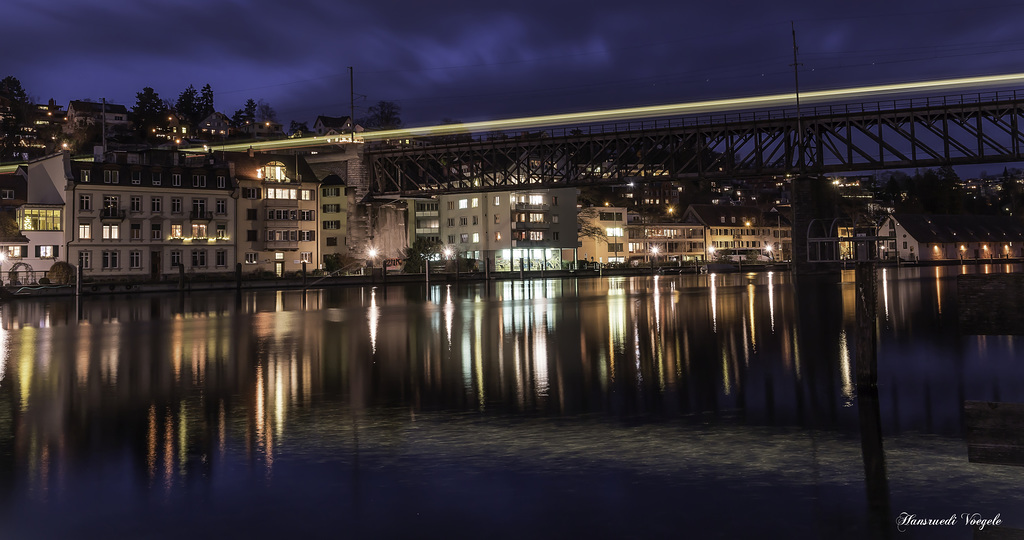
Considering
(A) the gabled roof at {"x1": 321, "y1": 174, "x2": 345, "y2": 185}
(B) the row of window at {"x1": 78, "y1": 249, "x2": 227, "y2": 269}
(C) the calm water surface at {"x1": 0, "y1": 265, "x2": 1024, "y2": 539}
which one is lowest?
(C) the calm water surface at {"x1": 0, "y1": 265, "x2": 1024, "y2": 539}

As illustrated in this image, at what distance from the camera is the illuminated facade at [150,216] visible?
80.9 meters

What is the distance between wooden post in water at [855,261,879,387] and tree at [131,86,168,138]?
605 ft

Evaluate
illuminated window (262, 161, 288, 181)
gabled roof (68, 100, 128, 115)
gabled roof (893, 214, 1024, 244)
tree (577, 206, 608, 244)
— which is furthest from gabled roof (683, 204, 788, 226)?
gabled roof (68, 100, 128, 115)

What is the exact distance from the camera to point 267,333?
3020 cm

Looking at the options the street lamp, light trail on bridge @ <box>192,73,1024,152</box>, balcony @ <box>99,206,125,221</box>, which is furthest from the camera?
the street lamp

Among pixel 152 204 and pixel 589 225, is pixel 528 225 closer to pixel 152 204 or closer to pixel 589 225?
pixel 589 225

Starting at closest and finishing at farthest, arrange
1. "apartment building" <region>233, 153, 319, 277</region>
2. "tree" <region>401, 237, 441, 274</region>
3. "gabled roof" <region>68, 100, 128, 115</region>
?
"apartment building" <region>233, 153, 319, 277</region>
"tree" <region>401, 237, 441, 274</region>
"gabled roof" <region>68, 100, 128, 115</region>

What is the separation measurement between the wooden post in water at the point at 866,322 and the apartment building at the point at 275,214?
272 ft

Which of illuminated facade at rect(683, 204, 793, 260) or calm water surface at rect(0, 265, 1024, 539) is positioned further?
illuminated facade at rect(683, 204, 793, 260)

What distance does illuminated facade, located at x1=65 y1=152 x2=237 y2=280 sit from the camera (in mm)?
80938

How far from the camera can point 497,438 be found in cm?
1189

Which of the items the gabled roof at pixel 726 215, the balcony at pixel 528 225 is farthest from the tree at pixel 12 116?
the gabled roof at pixel 726 215

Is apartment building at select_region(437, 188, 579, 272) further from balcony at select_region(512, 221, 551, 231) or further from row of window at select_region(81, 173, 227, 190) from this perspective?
row of window at select_region(81, 173, 227, 190)

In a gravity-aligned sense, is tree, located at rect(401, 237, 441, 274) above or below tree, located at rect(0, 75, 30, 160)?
below
